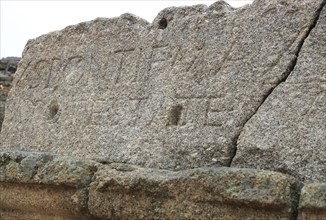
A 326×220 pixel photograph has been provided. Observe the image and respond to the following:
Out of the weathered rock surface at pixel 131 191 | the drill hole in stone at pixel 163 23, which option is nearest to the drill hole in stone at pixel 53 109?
the weathered rock surface at pixel 131 191

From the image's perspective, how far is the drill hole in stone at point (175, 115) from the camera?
10.0ft

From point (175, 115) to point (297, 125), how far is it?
70cm

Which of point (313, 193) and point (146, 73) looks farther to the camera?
point (146, 73)

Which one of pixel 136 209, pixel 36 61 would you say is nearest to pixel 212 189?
pixel 136 209

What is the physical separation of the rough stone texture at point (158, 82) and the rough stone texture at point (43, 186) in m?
0.39

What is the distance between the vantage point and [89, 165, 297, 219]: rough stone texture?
2.20 m

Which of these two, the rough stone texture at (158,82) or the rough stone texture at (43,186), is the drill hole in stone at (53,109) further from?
the rough stone texture at (43,186)

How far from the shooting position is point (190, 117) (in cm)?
300

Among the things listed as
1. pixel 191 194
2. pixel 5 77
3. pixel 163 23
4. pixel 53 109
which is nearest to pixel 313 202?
pixel 191 194

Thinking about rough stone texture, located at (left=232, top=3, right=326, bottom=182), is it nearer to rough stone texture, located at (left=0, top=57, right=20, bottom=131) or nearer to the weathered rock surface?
the weathered rock surface

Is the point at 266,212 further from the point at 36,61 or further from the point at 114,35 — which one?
the point at 36,61

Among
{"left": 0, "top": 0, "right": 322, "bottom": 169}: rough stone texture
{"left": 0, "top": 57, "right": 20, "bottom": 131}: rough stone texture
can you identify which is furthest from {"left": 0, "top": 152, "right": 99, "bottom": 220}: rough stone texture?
{"left": 0, "top": 57, "right": 20, "bottom": 131}: rough stone texture

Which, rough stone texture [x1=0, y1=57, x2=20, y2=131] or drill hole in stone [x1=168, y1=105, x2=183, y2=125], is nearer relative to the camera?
drill hole in stone [x1=168, y1=105, x2=183, y2=125]

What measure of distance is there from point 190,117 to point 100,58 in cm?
85
